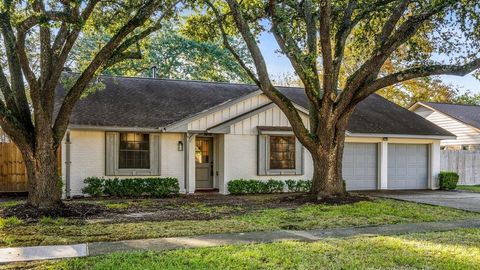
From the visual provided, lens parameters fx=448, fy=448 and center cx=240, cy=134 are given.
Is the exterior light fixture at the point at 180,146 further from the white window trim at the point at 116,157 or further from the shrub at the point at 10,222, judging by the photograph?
the shrub at the point at 10,222

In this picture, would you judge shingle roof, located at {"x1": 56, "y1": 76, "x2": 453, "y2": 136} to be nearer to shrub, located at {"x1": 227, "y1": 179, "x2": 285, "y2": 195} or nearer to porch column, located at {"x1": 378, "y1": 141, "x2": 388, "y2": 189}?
porch column, located at {"x1": 378, "y1": 141, "x2": 388, "y2": 189}

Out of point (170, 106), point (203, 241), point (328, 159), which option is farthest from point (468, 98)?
point (203, 241)

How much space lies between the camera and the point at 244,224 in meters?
9.30

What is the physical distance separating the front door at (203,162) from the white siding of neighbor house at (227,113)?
126 cm

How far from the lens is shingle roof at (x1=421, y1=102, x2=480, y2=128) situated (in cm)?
2433

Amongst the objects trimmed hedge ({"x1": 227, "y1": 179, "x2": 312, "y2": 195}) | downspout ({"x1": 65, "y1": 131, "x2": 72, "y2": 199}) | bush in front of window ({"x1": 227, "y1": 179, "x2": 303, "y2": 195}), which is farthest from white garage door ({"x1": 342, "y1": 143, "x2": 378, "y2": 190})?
downspout ({"x1": 65, "y1": 131, "x2": 72, "y2": 199})

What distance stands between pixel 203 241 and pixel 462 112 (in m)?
23.1

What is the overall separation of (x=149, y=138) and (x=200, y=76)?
14.9m

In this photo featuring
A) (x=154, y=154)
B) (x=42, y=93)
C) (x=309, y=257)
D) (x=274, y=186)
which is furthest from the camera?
(x=274, y=186)

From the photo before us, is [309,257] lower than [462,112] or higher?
lower

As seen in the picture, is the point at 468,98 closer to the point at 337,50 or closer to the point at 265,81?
the point at 337,50

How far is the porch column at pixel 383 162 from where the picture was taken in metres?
18.3

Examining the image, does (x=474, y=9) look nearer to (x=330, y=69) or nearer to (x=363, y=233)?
(x=330, y=69)

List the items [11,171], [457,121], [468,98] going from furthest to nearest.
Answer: [468,98], [457,121], [11,171]
